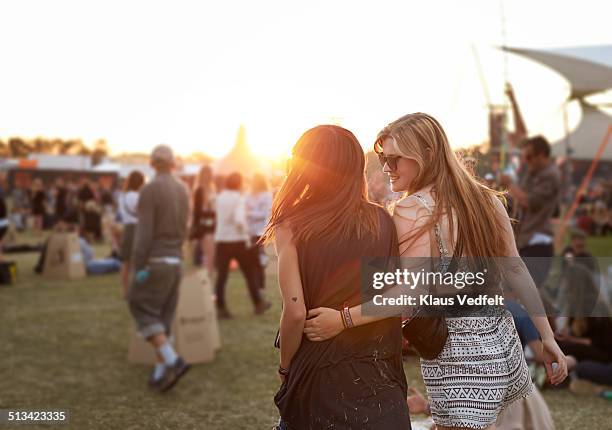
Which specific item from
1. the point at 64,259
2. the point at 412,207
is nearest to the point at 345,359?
the point at 412,207

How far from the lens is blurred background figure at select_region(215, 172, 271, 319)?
908 cm

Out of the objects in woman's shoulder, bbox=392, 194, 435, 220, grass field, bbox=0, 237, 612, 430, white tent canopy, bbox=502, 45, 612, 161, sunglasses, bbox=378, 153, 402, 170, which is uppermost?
white tent canopy, bbox=502, 45, 612, 161

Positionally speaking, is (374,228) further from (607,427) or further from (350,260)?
(607,427)

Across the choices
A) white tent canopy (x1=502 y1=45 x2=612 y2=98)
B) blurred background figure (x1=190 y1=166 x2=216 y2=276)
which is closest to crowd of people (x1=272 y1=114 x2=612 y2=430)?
blurred background figure (x1=190 y1=166 x2=216 y2=276)

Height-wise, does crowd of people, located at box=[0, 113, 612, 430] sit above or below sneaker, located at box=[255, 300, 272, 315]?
above

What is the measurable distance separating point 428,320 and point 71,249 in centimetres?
1179

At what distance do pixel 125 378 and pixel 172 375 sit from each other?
27.5 inches

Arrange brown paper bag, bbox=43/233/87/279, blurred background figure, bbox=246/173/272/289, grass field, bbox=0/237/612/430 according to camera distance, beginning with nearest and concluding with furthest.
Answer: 1. grass field, bbox=0/237/612/430
2. blurred background figure, bbox=246/173/272/289
3. brown paper bag, bbox=43/233/87/279

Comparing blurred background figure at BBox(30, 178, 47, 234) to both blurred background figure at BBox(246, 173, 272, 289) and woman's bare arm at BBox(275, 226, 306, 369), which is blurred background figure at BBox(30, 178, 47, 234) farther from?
woman's bare arm at BBox(275, 226, 306, 369)

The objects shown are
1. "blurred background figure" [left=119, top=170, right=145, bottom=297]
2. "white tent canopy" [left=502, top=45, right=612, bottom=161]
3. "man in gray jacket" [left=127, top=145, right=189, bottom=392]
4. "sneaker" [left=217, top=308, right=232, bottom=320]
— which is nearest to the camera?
"man in gray jacket" [left=127, top=145, right=189, bottom=392]

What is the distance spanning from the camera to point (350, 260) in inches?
88.8

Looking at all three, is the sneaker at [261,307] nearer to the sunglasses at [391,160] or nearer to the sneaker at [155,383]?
the sneaker at [155,383]

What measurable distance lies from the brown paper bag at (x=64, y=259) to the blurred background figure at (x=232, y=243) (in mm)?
5005

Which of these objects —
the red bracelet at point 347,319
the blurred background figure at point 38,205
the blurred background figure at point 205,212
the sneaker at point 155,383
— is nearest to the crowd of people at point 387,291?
the red bracelet at point 347,319
